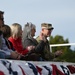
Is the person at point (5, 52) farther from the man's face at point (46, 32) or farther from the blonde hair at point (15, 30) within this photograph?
the man's face at point (46, 32)

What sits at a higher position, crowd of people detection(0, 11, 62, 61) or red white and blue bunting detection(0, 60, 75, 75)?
crowd of people detection(0, 11, 62, 61)

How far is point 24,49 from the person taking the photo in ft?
24.5

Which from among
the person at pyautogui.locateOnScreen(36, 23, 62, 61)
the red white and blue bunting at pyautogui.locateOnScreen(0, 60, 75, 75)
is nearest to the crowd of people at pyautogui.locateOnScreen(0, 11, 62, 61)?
the person at pyautogui.locateOnScreen(36, 23, 62, 61)

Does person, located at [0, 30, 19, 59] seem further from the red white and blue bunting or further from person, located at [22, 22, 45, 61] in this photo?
person, located at [22, 22, 45, 61]

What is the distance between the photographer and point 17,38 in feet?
24.3

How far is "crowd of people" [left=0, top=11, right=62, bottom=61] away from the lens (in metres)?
6.31

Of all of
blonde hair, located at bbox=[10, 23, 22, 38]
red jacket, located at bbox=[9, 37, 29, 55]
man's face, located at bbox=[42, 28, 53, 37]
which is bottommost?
red jacket, located at bbox=[9, 37, 29, 55]

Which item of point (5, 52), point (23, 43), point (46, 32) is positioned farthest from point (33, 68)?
point (46, 32)

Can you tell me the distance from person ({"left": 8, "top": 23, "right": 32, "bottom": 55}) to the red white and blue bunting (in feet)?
2.54

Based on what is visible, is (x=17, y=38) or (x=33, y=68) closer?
(x=33, y=68)

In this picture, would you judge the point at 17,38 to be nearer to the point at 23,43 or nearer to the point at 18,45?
the point at 18,45

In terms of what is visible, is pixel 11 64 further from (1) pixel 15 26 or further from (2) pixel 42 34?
(2) pixel 42 34

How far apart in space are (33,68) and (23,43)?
1.95m

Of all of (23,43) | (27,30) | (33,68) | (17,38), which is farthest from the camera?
(27,30)
